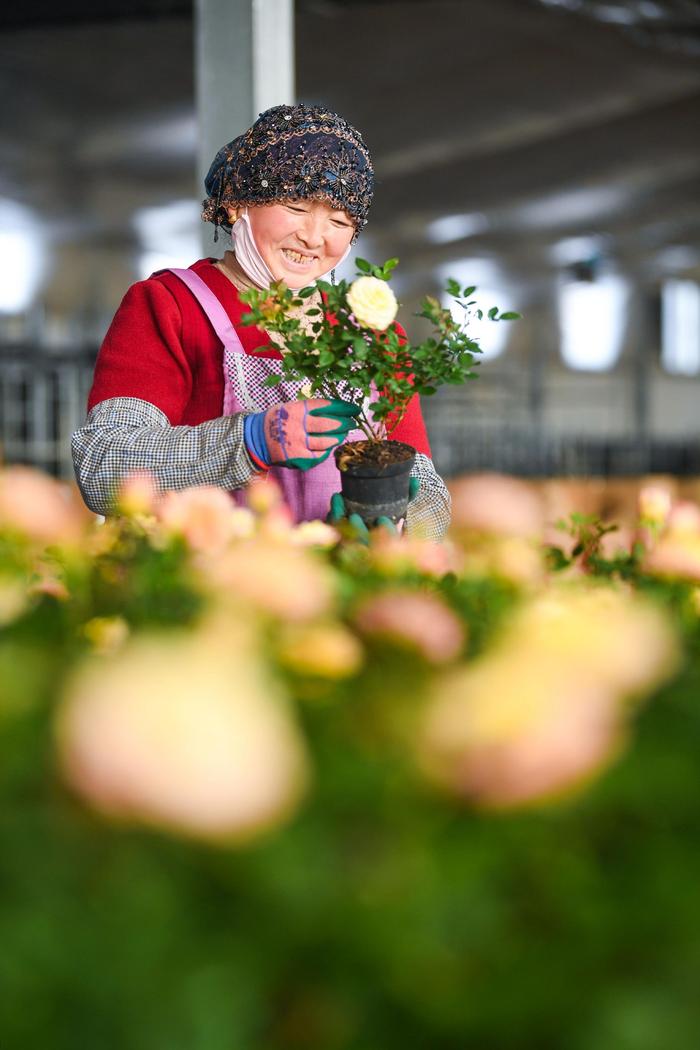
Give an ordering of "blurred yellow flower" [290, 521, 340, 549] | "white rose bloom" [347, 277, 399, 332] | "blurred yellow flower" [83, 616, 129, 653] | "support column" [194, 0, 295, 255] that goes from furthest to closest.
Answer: "support column" [194, 0, 295, 255]
"white rose bloom" [347, 277, 399, 332]
"blurred yellow flower" [290, 521, 340, 549]
"blurred yellow flower" [83, 616, 129, 653]

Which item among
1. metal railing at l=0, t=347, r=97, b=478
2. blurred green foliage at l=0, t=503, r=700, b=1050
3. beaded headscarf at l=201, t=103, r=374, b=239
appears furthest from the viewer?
metal railing at l=0, t=347, r=97, b=478

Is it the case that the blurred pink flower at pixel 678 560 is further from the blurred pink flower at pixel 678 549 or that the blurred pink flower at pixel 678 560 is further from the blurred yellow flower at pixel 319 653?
the blurred yellow flower at pixel 319 653

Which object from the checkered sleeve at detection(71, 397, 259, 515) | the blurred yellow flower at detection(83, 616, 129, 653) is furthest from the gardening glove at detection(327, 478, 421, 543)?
the blurred yellow flower at detection(83, 616, 129, 653)

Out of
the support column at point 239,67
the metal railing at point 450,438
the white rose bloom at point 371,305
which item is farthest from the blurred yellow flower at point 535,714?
the metal railing at point 450,438

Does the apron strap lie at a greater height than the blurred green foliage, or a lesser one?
greater

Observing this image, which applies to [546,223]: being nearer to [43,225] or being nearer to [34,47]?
[43,225]

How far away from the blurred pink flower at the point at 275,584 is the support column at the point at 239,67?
74.6 inches

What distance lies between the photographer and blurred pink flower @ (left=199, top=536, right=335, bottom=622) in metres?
0.58

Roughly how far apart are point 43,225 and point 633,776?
9.61m

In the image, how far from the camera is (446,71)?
685 cm

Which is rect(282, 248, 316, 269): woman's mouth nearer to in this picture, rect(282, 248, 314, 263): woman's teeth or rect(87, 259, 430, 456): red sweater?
rect(282, 248, 314, 263): woman's teeth

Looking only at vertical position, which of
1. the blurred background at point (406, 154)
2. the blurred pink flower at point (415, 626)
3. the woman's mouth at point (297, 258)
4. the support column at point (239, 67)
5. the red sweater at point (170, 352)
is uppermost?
the blurred background at point (406, 154)

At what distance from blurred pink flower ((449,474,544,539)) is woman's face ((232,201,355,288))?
73cm

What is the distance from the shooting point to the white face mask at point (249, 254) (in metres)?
1.54
